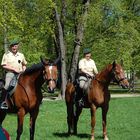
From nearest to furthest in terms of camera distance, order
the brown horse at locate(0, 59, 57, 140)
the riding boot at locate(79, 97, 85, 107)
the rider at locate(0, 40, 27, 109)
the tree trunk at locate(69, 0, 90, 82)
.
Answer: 1. the brown horse at locate(0, 59, 57, 140)
2. the rider at locate(0, 40, 27, 109)
3. the riding boot at locate(79, 97, 85, 107)
4. the tree trunk at locate(69, 0, 90, 82)

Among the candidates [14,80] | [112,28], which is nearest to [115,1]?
[112,28]

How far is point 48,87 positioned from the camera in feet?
31.9

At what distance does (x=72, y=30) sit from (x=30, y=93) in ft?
106

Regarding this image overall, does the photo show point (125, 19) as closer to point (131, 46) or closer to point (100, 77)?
point (131, 46)

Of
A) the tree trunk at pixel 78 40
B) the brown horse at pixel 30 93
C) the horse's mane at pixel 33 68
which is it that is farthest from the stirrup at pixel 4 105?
the tree trunk at pixel 78 40

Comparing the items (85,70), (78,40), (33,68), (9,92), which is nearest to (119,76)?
(85,70)

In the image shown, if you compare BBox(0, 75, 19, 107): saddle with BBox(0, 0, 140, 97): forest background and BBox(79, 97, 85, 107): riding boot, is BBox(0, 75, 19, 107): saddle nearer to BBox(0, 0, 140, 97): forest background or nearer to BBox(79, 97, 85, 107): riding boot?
BBox(79, 97, 85, 107): riding boot

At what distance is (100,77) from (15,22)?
646 inches

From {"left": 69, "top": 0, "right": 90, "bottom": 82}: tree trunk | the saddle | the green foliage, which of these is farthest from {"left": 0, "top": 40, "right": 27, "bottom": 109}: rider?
the green foliage

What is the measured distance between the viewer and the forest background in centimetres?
3503

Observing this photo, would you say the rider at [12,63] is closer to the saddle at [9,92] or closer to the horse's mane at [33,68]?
the saddle at [9,92]

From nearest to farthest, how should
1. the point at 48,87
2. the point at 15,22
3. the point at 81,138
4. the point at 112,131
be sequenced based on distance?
the point at 48,87, the point at 81,138, the point at 112,131, the point at 15,22

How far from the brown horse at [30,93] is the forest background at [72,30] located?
21.5 metres

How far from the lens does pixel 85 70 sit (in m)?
12.5
